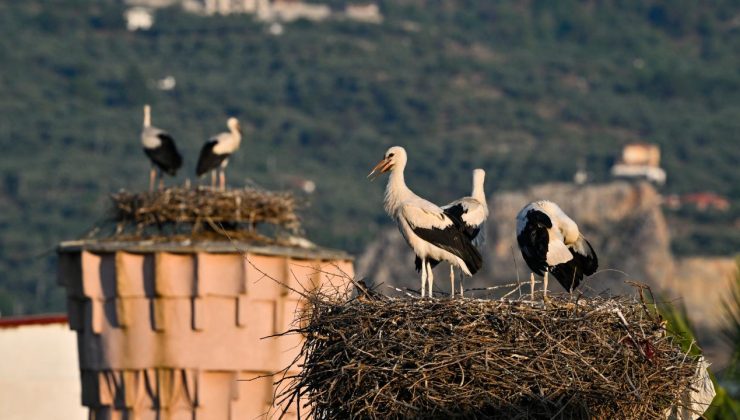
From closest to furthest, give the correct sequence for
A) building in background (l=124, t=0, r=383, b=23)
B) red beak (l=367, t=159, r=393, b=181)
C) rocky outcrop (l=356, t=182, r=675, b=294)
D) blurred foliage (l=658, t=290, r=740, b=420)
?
1. blurred foliage (l=658, t=290, r=740, b=420)
2. red beak (l=367, t=159, r=393, b=181)
3. rocky outcrop (l=356, t=182, r=675, b=294)
4. building in background (l=124, t=0, r=383, b=23)

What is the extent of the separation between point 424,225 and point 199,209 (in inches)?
187

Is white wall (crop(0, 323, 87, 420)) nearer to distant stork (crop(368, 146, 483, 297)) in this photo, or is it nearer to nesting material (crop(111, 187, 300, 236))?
nesting material (crop(111, 187, 300, 236))

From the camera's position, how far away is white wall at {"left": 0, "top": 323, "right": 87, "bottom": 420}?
2033 cm

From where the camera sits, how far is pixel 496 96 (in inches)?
5231

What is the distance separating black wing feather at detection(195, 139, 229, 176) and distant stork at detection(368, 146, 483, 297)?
8125 mm

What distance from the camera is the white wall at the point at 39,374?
2033 centimetres

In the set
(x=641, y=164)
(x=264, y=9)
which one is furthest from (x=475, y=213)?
(x=264, y=9)

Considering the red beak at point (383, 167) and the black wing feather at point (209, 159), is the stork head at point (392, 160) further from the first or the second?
the black wing feather at point (209, 159)

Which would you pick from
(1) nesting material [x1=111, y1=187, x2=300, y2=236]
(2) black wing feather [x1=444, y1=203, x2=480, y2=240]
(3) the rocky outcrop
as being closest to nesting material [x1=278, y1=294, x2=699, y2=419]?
(2) black wing feather [x1=444, y1=203, x2=480, y2=240]

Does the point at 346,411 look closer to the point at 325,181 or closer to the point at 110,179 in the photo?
the point at 110,179

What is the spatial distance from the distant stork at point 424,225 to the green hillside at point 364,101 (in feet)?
251

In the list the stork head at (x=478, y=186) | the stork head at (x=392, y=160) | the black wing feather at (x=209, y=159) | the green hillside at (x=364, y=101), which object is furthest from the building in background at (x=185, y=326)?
the green hillside at (x=364, y=101)

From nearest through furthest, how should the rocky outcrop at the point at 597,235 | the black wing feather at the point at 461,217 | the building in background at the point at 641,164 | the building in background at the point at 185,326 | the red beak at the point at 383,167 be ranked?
the red beak at the point at 383,167 → the black wing feather at the point at 461,217 → the building in background at the point at 185,326 → the rocky outcrop at the point at 597,235 → the building in background at the point at 641,164

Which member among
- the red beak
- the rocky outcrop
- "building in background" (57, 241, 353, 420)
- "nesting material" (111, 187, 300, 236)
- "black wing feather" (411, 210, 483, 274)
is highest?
the red beak
